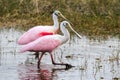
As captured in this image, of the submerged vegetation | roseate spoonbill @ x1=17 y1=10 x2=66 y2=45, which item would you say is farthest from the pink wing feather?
the submerged vegetation

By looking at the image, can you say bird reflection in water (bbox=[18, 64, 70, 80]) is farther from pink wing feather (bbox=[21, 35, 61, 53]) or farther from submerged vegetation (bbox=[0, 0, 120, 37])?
submerged vegetation (bbox=[0, 0, 120, 37])

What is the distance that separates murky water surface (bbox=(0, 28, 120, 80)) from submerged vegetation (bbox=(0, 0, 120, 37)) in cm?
330

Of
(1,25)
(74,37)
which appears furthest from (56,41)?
(1,25)

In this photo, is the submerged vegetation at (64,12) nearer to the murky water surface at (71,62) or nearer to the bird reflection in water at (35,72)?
the murky water surface at (71,62)

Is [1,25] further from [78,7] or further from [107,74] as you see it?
[107,74]

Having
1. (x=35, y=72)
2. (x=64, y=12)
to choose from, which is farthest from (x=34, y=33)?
(x=64, y=12)

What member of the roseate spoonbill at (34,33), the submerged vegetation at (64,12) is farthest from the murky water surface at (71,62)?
the submerged vegetation at (64,12)

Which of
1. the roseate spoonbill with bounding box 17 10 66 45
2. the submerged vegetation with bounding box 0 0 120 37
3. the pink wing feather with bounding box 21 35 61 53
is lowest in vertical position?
the pink wing feather with bounding box 21 35 61 53

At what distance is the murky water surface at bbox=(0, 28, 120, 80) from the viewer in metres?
11.4

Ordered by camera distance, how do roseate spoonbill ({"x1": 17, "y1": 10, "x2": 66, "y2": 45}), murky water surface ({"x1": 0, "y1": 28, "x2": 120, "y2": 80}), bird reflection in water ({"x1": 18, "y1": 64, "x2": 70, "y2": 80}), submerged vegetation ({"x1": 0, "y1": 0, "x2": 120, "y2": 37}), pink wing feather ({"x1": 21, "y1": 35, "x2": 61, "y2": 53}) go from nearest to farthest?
bird reflection in water ({"x1": 18, "y1": 64, "x2": 70, "y2": 80}) → murky water surface ({"x1": 0, "y1": 28, "x2": 120, "y2": 80}) → pink wing feather ({"x1": 21, "y1": 35, "x2": 61, "y2": 53}) → roseate spoonbill ({"x1": 17, "y1": 10, "x2": 66, "y2": 45}) → submerged vegetation ({"x1": 0, "y1": 0, "x2": 120, "y2": 37})

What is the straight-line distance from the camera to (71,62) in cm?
1301

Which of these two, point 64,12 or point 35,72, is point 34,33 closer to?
point 35,72

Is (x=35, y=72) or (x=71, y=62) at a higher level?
(x=71, y=62)

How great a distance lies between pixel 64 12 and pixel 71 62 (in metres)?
7.75
